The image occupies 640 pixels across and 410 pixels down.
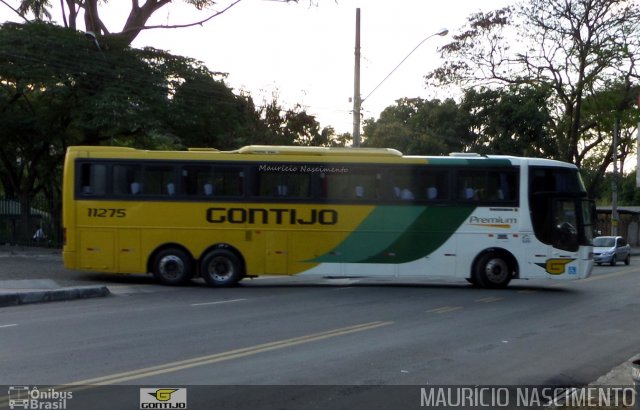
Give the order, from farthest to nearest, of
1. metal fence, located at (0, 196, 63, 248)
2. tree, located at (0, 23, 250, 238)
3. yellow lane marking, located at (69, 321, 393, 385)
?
metal fence, located at (0, 196, 63, 248) → tree, located at (0, 23, 250, 238) → yellow lane marking, located at (69, 321, 393, 385)

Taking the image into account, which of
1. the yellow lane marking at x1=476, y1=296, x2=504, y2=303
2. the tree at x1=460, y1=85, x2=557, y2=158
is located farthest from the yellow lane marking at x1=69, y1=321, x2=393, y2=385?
the tree at x1=460, y1=85, x2=557, y2=158

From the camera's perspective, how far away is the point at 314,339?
39.9 ft

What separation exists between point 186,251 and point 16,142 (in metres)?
14.7

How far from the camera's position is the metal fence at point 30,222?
31.4 metres

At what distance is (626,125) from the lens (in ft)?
147

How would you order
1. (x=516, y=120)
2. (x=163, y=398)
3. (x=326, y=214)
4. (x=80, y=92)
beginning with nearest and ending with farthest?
(x=163, y=398), (x=326, y=214), (x=80, y=92), (x=516, y=120)

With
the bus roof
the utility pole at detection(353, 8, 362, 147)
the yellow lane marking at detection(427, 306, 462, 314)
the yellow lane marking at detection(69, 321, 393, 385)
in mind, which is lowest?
the yellow lane marking at detection(427, 306, 462, 314)

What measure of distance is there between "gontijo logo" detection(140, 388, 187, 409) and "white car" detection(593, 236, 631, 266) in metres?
33.4

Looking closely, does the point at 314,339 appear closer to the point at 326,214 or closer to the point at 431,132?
the point at 326,214

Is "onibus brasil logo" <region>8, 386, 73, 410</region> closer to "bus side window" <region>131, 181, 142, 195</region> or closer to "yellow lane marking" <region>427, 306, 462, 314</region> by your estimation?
"yellow lane marking" <region>427, 306, 462, 314</region>

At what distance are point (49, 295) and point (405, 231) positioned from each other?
28.7 feet

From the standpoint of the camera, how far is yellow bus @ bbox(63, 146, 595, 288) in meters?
20.9

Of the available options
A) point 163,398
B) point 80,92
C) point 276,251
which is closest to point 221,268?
point 276,251

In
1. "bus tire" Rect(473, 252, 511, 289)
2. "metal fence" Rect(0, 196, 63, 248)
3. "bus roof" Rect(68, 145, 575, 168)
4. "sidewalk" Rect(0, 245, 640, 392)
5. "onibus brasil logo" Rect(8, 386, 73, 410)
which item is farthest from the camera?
"metal fence" Rect(0, 196, 63, 248)
